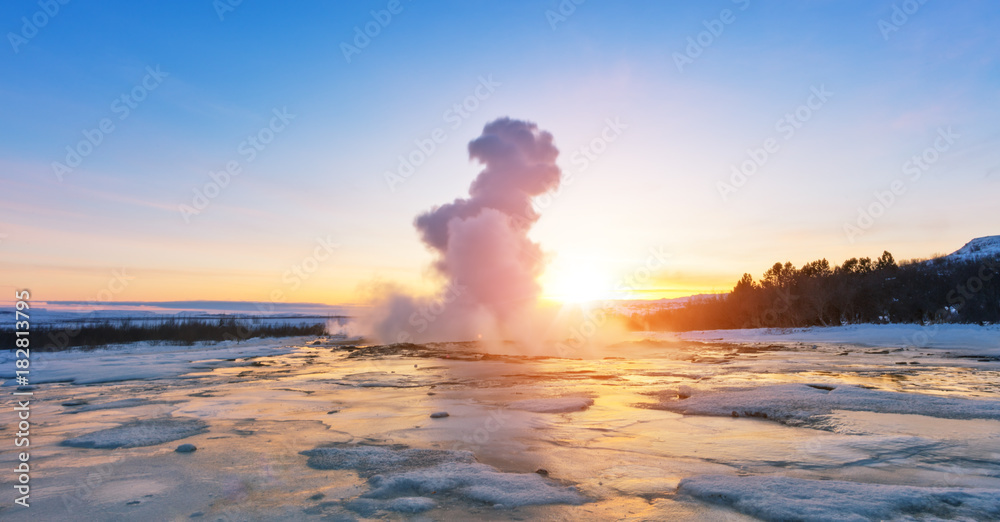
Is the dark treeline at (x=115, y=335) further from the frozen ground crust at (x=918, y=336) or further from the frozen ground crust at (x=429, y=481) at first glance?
the frozen ground crust at (x=918, y=336)

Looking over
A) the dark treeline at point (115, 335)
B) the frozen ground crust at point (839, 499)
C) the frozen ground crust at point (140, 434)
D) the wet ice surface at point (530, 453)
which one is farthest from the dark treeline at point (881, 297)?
the dark treeline at point (115, 335)

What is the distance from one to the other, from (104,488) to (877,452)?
8042 millimetres

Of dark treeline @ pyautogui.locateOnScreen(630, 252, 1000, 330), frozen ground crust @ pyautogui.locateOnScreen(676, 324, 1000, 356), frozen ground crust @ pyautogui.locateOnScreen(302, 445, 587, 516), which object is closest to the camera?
frozen ground crust @ pyautogui.locateOnScreen(302, 445, 587, 516)

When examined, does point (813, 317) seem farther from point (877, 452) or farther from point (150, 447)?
point (150, 447)

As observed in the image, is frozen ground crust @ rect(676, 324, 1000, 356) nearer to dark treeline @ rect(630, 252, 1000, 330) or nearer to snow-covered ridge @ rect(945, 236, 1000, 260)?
dark treeline @ rect(630, 252, 1000, 330)

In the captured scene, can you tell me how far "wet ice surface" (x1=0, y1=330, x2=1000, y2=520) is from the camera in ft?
14.4

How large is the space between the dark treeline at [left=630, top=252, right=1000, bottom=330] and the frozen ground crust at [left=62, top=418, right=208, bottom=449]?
51.7 m

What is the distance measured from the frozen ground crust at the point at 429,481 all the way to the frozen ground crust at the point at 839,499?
50.8 inches

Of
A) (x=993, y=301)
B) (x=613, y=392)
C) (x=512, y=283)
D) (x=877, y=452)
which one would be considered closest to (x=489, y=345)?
(x=512, y=283)

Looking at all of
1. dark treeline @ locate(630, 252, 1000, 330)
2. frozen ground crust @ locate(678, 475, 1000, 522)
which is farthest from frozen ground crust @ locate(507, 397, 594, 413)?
dark treeline @ locate(630, 252, 1000, 330)

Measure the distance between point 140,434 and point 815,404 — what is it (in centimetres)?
1053

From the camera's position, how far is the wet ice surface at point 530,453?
4.38 metres

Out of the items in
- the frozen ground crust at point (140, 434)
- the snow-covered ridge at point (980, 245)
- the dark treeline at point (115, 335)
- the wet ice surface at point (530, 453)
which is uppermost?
the snow-covered ridge at point (980, 245)

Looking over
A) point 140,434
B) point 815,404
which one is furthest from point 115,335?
point 815,404
